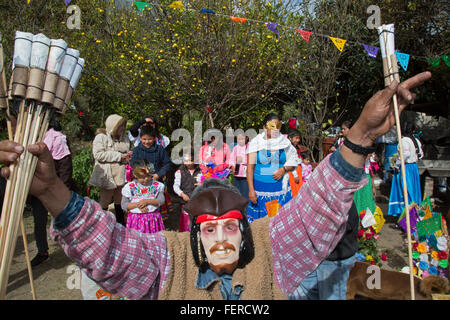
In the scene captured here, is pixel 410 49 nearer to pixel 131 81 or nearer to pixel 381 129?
pixel 131 81

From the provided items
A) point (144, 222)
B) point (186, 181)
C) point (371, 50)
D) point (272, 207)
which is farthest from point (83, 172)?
point (371, 50)

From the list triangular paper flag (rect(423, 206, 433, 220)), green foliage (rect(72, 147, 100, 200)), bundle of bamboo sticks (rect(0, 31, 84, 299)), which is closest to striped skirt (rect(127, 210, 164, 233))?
bundle of bamboo sticks (rect(0, 31, 84, 299))

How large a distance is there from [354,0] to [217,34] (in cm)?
399

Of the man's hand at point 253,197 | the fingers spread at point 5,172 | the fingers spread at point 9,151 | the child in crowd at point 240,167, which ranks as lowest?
the fingers spread at point 5,172

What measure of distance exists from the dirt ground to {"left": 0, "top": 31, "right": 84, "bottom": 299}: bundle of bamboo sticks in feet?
7.23

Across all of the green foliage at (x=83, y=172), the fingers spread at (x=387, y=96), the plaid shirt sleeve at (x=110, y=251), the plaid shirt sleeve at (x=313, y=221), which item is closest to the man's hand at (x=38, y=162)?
the plaid shirt sleeve at (x=110, y=251)

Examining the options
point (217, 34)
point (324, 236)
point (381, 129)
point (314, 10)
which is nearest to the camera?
point (381, 129)

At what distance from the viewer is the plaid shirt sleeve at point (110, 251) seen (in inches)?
42.4

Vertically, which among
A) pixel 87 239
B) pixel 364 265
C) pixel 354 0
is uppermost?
pixel 354 0

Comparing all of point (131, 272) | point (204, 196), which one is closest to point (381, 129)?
point (204, 196)

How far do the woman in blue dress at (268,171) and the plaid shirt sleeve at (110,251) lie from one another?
2.32 metres

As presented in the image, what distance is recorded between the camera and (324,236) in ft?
3.75

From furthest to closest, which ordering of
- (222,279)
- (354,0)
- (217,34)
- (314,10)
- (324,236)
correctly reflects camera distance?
(354,0)
(314,10)
(217,34)
(222,279)
(324,236)

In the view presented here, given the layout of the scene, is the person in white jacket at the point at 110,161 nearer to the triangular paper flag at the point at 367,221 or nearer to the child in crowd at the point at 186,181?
the child in crowd at the point at 186,181
